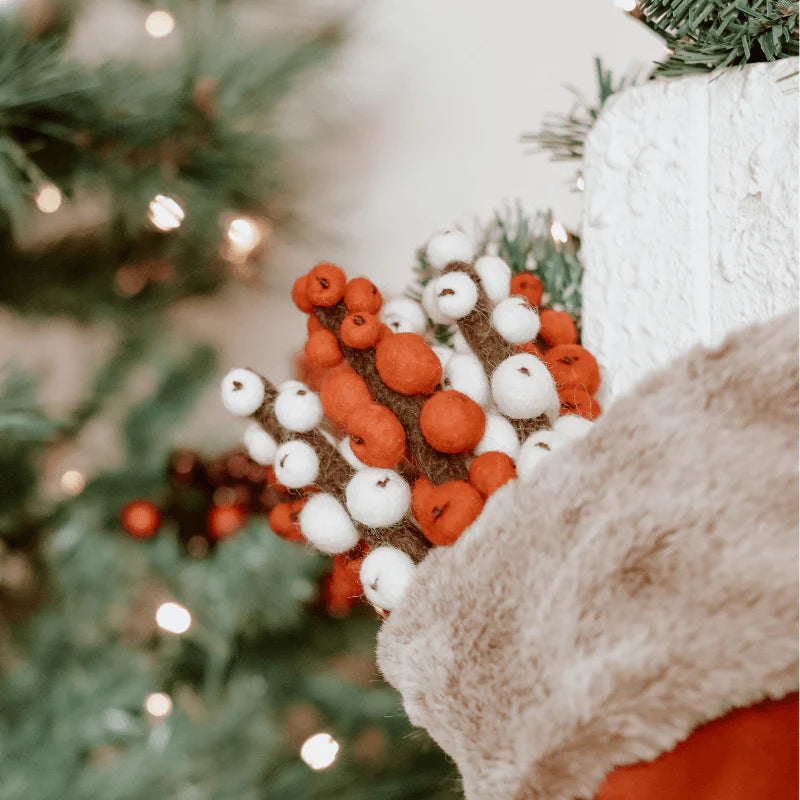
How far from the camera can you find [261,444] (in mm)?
462

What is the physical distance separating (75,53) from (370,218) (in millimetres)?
344

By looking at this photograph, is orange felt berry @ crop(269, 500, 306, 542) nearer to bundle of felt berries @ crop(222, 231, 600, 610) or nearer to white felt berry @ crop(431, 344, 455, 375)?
bundle of felt berries @ crop(222, 231, 600, 610)

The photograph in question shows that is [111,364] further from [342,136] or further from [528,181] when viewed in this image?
[528,181]

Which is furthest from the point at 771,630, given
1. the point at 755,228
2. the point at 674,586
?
the point at 755,228

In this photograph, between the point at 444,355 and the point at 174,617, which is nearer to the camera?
the point at 444,355

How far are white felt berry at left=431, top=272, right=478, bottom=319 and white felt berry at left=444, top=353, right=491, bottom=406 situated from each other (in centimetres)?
3

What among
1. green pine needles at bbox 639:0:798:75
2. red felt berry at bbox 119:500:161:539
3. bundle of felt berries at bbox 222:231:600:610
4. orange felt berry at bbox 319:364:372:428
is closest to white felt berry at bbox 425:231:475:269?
bundle of felt berries at bbox 222:231:600:610

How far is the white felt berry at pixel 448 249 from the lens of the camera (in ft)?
1.51

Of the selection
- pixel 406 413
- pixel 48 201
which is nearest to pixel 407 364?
pixel 406 413

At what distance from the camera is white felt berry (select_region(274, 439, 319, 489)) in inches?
16.4

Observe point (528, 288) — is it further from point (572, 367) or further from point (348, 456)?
point (348, 456)

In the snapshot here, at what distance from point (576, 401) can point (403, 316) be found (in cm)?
14

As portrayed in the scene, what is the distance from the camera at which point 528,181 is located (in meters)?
0.77

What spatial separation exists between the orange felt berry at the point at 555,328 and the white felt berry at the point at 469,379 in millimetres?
96
